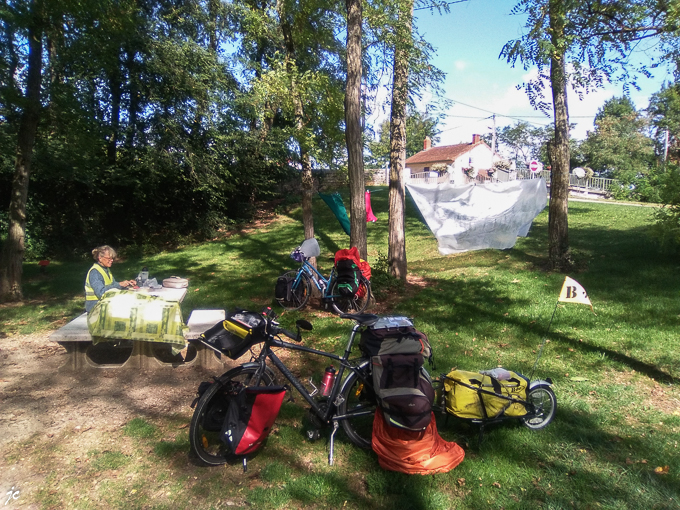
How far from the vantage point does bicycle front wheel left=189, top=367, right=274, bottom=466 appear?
3.20 meters

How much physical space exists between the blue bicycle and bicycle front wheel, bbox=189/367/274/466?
12.4 ft

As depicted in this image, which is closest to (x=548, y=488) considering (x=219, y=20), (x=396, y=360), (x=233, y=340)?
(x=396, y=360)

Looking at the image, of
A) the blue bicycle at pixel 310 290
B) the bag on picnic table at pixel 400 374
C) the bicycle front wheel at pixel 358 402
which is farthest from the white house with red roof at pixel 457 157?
the bag on picnic table at pixel 400 374

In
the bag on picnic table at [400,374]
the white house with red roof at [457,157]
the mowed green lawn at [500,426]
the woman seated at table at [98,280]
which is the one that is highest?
the white house with red roof at [457,157]

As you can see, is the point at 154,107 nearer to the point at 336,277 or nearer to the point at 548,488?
the point at 336,277

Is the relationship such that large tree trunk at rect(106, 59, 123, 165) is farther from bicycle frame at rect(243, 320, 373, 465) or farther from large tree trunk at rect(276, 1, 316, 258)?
bicycle frame at rect(243, 320, 373, 465)

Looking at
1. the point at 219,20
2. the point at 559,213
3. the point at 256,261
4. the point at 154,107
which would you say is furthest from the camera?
the point at 219,20

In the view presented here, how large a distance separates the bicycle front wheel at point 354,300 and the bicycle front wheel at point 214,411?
3.76 metres

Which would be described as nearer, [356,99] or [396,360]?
[396,360]

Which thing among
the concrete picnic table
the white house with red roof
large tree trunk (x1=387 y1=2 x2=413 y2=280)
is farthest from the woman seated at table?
the white house with red roof

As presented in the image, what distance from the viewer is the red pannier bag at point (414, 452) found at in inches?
122

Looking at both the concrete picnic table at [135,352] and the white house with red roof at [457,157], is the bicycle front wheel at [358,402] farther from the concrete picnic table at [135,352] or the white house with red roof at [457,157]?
the white house with red roof at [457,157]

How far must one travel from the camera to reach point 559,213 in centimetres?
867

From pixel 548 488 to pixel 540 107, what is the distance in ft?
18.9
